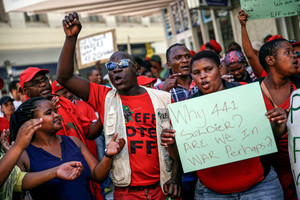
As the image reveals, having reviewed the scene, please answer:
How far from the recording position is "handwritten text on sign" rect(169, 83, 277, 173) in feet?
7.54

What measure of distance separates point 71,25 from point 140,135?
3.57ft

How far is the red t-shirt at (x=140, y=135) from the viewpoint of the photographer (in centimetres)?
271

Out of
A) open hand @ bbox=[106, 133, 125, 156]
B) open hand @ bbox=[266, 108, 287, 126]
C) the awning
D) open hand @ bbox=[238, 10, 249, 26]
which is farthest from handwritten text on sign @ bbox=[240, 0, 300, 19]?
the awning

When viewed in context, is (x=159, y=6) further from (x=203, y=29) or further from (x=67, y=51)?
(x=67, y=51)

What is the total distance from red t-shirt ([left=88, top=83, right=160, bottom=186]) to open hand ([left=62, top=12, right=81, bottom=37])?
48cm

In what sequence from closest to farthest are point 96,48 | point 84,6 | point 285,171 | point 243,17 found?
1. point 285,171
2. point 243,17
3. point 96,48
4. point 84,6

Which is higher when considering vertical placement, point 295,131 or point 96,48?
point 96,48

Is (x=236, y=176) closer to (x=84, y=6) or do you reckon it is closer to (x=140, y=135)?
(x=140, y=135)

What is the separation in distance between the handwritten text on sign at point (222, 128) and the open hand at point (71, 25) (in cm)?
107

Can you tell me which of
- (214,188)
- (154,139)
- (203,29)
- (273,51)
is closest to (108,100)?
(154,139)

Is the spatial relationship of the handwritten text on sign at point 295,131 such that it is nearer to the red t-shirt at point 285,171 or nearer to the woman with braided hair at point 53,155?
the red t-shirt at point 285,171

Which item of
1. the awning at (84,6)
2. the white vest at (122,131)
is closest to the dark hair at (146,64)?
the awning at (84,6)

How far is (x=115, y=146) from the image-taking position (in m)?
2.64

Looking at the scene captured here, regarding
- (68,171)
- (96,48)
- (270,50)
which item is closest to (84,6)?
(96,48)
